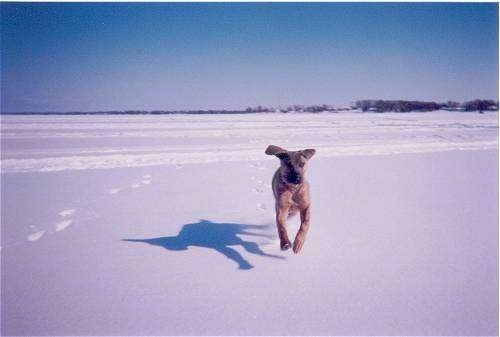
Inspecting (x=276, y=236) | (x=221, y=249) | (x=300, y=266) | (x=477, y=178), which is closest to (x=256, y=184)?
(x=276, y=236)

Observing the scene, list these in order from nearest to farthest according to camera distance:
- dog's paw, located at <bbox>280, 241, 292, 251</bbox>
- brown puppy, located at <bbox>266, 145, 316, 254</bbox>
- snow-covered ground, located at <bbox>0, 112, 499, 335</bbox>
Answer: snow-covered ground, located at <bbox>0, 112, 499, 335</bbox>
dog's paw, located at <bbox>280, 241, 292, 251</bbox>
brown puppy, located at <bbox>266, 145, 316, 254</bbox>

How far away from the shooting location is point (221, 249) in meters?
3.74

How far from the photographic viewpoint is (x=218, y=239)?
13.3ft

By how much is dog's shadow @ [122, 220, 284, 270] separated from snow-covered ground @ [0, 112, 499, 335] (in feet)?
0.08

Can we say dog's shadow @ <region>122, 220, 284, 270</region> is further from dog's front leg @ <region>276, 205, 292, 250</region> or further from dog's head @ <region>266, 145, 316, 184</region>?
dog's head @ <region>266, 145, 316, 184</region>

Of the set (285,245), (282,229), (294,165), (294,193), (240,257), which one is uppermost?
(294,165)

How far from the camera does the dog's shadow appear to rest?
365 cm

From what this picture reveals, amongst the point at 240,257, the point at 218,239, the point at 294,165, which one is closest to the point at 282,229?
the point at 240,257

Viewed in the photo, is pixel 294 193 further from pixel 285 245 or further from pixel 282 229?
pixel 285 245

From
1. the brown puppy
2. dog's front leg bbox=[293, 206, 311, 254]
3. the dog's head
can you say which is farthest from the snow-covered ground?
the dog's head

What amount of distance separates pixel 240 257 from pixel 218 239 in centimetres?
59

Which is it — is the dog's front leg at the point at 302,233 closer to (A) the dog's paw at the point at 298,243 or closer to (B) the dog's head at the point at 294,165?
(A) the dog's paw at the point at 298,243

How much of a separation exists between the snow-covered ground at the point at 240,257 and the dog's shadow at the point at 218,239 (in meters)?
0.02

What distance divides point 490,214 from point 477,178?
2.78m
